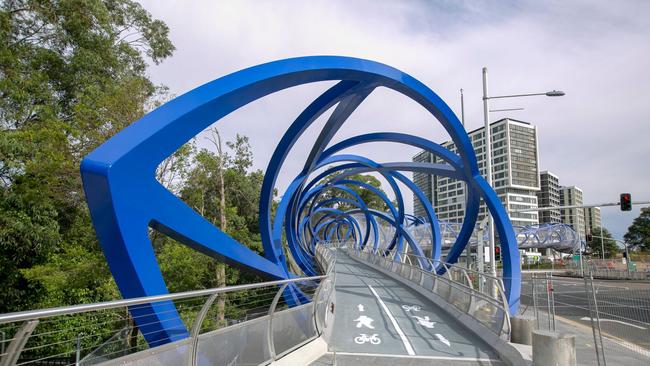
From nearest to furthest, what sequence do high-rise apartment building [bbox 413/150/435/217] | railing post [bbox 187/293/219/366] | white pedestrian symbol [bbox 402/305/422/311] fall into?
railing post [bbox 187/293/219/366], white pedestrian symbol [bbox 402/305/422/311], high-rise apartment building [bbox 413/150/435/217]

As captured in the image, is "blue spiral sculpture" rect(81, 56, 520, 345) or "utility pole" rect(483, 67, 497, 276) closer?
"blue spiral sculpture" rect(81, 56, 520, 345)

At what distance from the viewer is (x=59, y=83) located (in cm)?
2092

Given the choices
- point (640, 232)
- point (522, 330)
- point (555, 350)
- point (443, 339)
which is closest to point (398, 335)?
point (443, 339)

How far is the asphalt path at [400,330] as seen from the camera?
7.25 metres

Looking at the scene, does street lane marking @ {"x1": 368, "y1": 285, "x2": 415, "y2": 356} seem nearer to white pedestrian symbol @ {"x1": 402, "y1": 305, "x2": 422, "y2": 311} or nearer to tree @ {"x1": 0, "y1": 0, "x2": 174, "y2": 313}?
white pedestrian symbol @ {"x1": 402, "y1": 305, "x2": 422, "y2": 311}

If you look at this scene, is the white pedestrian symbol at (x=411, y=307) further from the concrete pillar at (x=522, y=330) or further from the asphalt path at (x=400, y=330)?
the concrete pillar at (x=522, y=330)

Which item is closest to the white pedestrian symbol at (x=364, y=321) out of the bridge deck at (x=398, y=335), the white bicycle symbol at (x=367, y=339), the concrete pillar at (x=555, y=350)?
the bridge deck at (x=398, y=335)

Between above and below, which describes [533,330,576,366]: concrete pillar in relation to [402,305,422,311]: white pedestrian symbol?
above

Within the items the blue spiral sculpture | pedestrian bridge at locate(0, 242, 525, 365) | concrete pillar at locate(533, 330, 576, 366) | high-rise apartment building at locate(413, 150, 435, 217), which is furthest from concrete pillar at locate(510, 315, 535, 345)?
high-rise apartment building at locate(413, 150, 435, 217)

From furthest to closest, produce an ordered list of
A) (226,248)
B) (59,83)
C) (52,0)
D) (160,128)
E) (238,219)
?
(238,219), (59,83), (52,0), (226,248), (160,128)

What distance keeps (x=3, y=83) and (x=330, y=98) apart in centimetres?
1231

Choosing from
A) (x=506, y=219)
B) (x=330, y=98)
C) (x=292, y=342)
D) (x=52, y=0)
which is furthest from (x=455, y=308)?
(x=52, y=0)

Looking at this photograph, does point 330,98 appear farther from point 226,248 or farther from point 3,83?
point 3,83

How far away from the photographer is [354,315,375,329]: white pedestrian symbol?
362 inches
